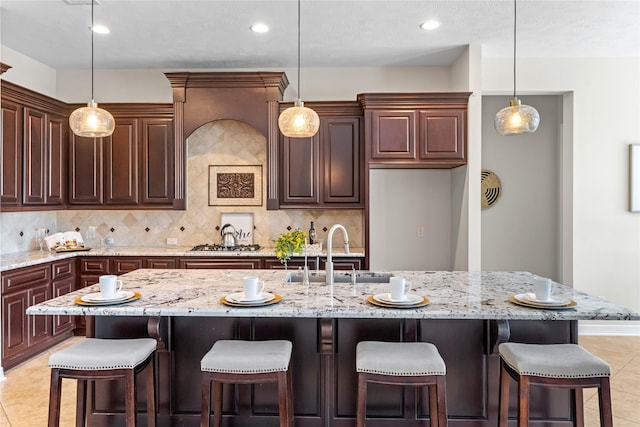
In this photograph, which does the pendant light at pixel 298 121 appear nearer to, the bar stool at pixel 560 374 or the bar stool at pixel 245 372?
the bar stool at pixel 245 372

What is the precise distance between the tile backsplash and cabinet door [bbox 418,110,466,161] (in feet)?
3.60

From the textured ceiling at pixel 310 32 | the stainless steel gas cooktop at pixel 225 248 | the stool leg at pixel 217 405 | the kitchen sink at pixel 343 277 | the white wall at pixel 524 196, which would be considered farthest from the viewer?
the white wall at pixel 524 196

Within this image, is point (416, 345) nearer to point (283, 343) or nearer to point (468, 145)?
point (283, 343)

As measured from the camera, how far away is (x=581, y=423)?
2.34 meters

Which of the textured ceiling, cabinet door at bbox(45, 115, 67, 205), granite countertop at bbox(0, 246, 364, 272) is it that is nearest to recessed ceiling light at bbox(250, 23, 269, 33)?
the textured ceiling

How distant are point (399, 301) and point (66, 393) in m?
2.72

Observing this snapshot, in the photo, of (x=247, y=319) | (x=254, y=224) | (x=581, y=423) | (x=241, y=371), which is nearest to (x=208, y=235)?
(x=254, y=224)

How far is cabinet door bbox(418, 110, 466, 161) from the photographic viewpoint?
4.48 meters

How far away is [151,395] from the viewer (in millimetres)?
2350

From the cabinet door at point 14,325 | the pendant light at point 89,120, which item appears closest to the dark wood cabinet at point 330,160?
the pendant light at point 89,120

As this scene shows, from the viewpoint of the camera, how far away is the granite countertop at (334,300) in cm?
222

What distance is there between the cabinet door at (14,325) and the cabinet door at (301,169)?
2642 mm

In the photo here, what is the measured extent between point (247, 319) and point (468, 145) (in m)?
2.98

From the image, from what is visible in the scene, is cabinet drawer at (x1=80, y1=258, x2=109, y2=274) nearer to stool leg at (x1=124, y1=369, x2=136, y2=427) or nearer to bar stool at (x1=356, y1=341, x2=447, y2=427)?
stool leg at (x1=124, y1=369, x2=136, y2=427)
